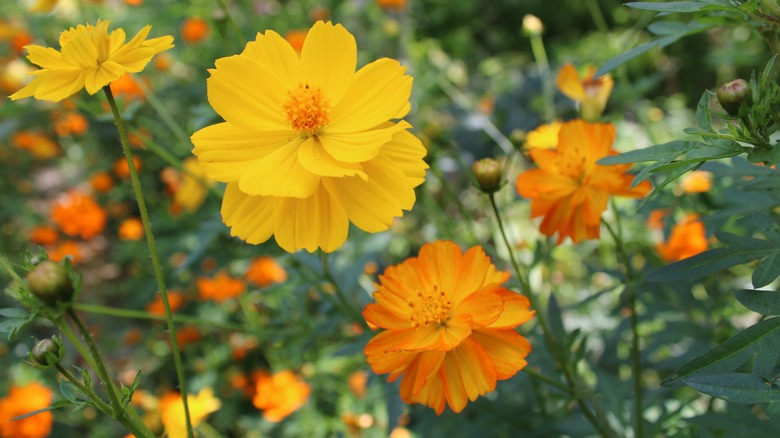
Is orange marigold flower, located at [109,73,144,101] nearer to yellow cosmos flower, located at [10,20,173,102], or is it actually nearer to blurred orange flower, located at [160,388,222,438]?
blurred orange flower, located at [160,388,222,438]

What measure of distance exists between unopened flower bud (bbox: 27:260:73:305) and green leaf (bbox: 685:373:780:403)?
0.60 meters

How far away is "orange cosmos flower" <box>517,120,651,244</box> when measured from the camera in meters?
0.85

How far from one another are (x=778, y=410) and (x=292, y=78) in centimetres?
59

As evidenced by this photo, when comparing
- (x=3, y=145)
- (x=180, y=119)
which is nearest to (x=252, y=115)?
(x=180, y=119)

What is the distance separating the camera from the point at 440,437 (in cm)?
122

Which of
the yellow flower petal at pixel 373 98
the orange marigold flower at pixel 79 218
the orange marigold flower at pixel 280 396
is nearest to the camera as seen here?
the yellow flower petal at pixel 373 98

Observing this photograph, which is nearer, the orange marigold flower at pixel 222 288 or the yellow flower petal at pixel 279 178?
the yellow flower petal at pixel 279 178

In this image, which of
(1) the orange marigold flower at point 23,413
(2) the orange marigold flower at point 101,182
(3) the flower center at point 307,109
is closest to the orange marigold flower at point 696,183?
(3) the flower center at point 307,109

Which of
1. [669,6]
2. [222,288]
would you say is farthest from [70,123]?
[669,6]

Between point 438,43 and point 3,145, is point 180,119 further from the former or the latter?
point 438,43

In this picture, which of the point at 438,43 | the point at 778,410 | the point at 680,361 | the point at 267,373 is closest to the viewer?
the point at 778,410

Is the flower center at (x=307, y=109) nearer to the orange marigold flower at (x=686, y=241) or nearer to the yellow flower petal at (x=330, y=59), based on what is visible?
the yellow flower petal at (x=330, y=59)

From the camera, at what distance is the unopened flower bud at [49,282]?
64 cm

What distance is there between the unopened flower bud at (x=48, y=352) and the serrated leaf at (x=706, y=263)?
0.63 metres
